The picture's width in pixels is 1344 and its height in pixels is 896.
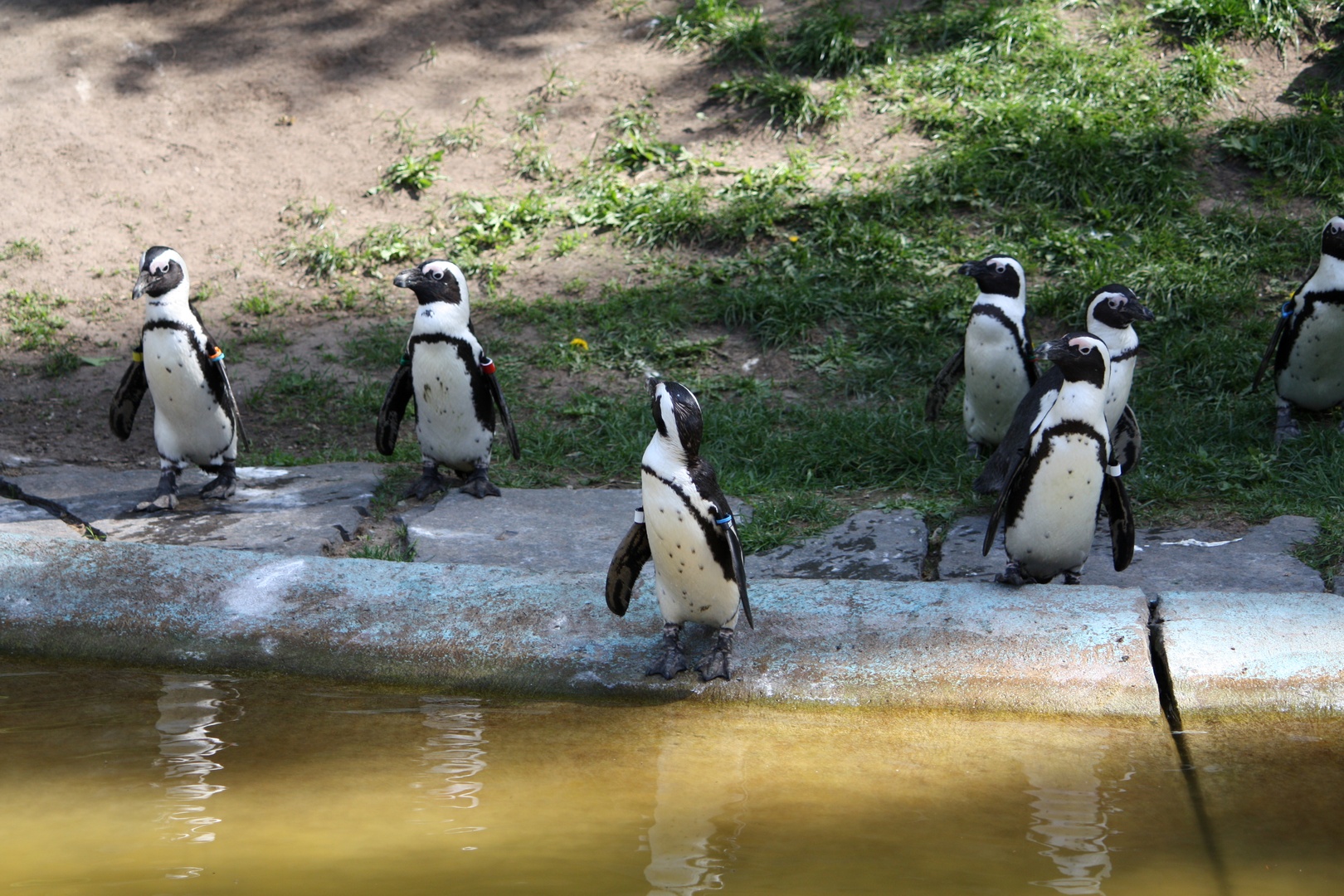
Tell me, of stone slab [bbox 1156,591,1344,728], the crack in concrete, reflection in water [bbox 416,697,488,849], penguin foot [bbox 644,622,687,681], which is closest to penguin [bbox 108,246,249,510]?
the crack in concrete

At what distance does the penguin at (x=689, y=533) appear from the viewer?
2688mm

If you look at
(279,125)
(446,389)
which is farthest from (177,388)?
(279,125)

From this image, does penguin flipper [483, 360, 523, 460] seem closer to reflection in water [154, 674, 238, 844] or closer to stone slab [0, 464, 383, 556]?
stone slab [0, 464, 383, 556]

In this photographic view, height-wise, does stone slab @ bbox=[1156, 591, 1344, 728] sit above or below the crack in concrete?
below

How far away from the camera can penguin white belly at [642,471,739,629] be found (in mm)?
2707

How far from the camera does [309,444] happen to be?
516 centimetres

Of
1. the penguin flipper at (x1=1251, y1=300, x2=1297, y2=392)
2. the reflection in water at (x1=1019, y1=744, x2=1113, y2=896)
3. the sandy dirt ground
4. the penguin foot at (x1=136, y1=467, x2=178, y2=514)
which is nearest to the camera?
the reflection in water at (x1=1019, y1=744, x2=1113, y2=896)

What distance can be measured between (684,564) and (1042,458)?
0.96 metres

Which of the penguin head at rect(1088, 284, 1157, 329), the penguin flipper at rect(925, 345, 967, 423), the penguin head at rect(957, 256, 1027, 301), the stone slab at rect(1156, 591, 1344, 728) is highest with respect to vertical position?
the penguin head at rect(957, 256, 1027, 301)

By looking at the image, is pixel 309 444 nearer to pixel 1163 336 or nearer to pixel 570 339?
pixel 570 339

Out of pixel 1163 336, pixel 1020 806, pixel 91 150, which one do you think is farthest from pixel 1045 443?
pixel 91 150

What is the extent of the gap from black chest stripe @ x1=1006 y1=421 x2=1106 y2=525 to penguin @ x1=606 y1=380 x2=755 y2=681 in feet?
2.65

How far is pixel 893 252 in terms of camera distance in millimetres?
6211

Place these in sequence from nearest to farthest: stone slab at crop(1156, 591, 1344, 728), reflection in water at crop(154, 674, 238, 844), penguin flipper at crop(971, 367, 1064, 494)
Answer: reflection in water at crop(154, 674, 238, 844) < stone slab at crop(1156, 591, 1344, 728) < penguin flipper at crop(971, 367, 1064, 494)
